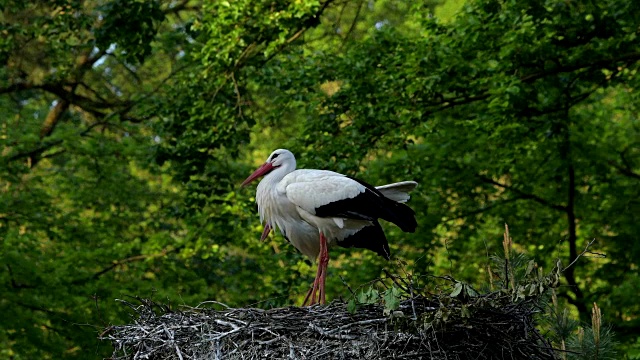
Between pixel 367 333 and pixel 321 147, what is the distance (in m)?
7.03

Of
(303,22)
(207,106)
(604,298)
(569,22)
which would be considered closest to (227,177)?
(207,106)

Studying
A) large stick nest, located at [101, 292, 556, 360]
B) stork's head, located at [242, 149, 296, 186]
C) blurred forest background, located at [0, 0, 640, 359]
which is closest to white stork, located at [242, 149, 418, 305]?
stork's head, located at [242, 149, 296, 186]

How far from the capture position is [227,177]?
1315 centimetres

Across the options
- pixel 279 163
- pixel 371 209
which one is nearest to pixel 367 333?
pixel 371 209

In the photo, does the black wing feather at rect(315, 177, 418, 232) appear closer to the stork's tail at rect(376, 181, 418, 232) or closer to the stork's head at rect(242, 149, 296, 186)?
the stork's tail at rect(376, 181, 418, 232)

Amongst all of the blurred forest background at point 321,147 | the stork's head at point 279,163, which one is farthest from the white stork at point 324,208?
the blurred forest background at point 321,147

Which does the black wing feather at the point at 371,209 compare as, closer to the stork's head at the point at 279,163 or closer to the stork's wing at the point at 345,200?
the stork's wing at the point at 345,200

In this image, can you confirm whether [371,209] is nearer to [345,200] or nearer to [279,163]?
[345,200]

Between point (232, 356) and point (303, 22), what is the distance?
7.61 meters

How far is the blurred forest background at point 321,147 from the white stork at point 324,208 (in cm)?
308

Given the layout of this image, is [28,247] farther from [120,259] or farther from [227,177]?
[227,177]

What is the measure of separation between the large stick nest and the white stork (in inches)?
58.9

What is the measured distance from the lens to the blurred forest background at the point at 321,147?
11711mm

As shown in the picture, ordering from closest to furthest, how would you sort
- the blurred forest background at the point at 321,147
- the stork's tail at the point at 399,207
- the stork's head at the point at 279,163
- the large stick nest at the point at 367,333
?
the large stick nest at the point at 367,333, the stork's tail at the point at 399,207, the stork's head at the point at 279,163, the blurred forest background at the point at 321,147
